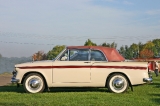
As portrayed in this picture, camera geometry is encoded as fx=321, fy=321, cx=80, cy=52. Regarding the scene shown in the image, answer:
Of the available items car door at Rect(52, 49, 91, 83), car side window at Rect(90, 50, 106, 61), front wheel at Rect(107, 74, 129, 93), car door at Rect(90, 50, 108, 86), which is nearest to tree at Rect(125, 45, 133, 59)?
car side window at Rect(90, 50, 106, 61)

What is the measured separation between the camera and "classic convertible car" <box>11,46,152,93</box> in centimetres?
1016

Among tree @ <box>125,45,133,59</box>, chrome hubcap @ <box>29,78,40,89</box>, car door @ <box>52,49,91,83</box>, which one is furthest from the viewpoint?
tree @ <box>125,45,133,59</box>

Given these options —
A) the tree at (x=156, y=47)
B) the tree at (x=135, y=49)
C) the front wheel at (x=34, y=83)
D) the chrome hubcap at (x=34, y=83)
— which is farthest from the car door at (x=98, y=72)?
the tree at (x=156, y=47)

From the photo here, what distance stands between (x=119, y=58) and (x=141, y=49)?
263ft

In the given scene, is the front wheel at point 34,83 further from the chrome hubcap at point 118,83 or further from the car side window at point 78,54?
the chrome hubcap at point 118,83

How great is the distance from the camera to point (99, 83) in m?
10.2

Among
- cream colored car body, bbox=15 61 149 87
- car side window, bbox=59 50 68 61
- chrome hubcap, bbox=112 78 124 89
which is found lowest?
chrome hubcap, bbox=112 78 124 89

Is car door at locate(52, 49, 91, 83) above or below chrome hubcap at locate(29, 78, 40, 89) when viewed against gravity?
above

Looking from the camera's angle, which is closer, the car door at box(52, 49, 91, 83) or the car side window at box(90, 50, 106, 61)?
the car door at box(52, 49, 91, 83)

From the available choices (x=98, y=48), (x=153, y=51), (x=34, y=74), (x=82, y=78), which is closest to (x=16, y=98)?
(x=34, y=74)

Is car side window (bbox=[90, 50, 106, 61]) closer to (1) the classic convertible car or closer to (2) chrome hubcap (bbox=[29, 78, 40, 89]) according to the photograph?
(1) the classic convertible car

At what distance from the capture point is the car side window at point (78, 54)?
1045 cm

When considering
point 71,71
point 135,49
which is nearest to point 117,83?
point 71,71

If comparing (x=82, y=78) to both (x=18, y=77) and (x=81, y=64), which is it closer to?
(x=81, y=64)
